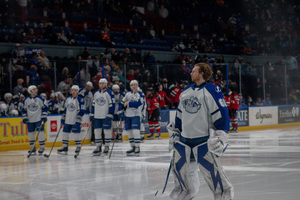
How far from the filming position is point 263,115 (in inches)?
837

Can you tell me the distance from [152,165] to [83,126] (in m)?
6.41

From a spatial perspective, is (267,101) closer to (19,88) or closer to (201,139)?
(19,88)

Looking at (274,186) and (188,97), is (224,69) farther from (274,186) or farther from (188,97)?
(188,97)

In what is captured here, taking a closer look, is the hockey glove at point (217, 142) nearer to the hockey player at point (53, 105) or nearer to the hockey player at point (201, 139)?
the hockey player at point (201, 139)

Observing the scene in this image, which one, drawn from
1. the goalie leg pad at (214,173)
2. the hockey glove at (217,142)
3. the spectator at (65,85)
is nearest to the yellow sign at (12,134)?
the spectator at (65,85)

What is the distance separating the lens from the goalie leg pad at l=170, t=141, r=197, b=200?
16.4 feet

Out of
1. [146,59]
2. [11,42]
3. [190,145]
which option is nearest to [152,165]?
[190,145]

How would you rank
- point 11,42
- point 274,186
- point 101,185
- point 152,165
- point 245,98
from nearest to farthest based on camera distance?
point 274,186 → point 101,185 → point 152,165 → point 11,42 → point 245,98

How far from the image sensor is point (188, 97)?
5.04 meters

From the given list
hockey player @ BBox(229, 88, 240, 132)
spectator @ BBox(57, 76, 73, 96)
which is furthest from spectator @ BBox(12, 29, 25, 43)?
hockey player @ BBox(229, 88, 240, 132)

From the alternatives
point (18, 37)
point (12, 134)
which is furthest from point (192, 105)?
point (18, 37)

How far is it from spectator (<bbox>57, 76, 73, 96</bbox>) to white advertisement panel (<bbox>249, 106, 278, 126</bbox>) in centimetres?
875

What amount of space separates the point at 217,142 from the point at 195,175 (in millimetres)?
477

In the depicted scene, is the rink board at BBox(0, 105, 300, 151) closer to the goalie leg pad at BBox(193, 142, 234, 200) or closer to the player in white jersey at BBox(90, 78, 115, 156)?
the player in white jersey at BBox(90, 78, 115, 156)
